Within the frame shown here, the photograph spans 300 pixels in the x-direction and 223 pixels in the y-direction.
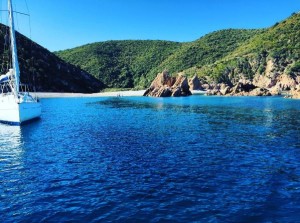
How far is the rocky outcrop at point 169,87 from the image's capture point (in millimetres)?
153500

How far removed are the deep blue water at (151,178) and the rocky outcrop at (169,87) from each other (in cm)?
11394

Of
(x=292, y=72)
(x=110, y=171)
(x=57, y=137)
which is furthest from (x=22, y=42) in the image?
(x=110, y=171)

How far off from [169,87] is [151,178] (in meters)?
141

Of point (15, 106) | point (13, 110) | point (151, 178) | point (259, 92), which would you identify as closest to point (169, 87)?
point (259, 92)

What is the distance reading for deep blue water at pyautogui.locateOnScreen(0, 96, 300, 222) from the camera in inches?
658

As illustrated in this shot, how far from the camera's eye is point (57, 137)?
39875mm

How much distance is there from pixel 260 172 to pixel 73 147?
61.5ft

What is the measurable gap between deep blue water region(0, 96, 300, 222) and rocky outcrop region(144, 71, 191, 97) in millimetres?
113943

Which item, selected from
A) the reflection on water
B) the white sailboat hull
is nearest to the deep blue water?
the reflection on water

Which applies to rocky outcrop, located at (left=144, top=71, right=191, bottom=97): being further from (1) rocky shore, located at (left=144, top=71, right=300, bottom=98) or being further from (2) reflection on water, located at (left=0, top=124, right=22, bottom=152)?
(2) reflection on water, located at (left=0, top=124, right=22, bottom=152)

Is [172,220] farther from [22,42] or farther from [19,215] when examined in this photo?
[22,42]

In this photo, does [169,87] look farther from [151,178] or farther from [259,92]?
[151,178]

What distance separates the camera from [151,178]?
22.2 metres

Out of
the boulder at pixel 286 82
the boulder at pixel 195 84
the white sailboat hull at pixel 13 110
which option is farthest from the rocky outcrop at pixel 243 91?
the white sailboat hull at pixel 13 110
